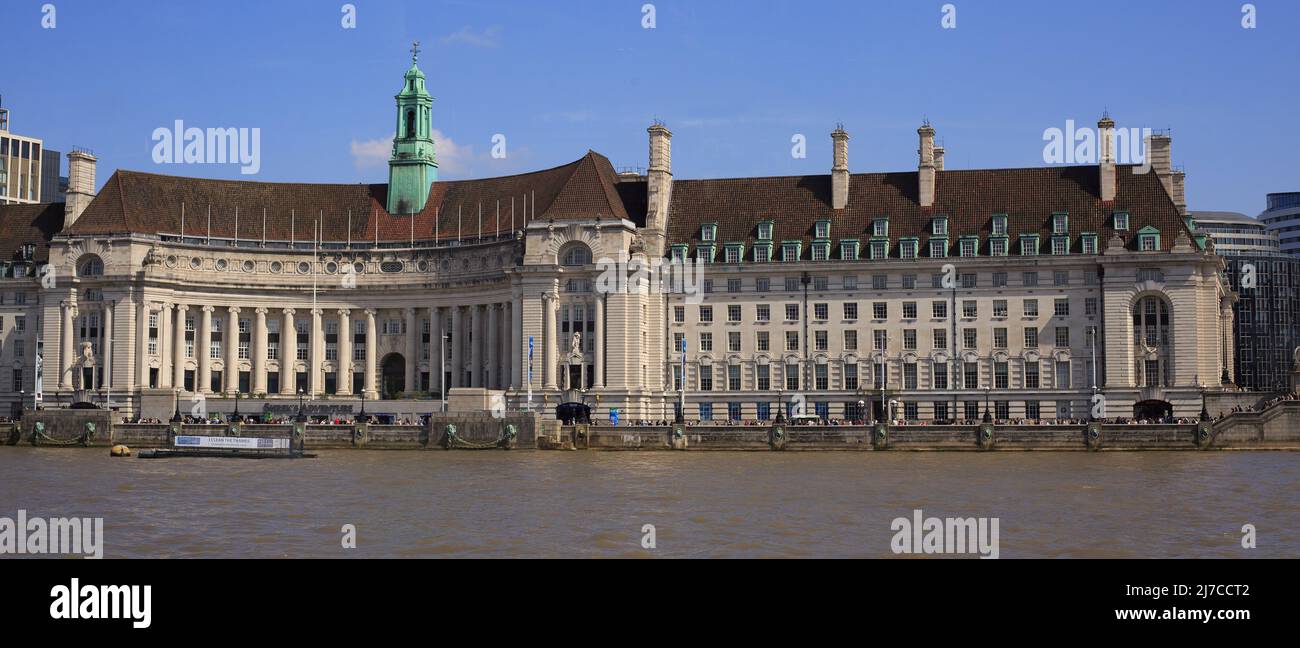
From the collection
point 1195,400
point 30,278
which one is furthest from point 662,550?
point 30,278

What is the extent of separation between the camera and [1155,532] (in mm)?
44875

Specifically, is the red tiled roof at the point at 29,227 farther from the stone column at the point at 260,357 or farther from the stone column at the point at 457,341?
the stone column at the point at 457,341

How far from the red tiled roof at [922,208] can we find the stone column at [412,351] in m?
26.9

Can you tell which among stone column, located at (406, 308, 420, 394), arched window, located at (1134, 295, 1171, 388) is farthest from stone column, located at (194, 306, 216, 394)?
arched window, located at (1134, 295, 1171, 388)

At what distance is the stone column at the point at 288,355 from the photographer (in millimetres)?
131750

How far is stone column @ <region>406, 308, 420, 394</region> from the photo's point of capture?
130m

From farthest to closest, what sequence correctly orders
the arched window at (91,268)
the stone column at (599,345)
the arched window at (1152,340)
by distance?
the arched window at (91,268) → the stone column at (599,345) → the arched window at (1152,340)

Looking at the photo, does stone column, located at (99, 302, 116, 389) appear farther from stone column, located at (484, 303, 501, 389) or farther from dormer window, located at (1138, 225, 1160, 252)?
dormer window, located at (1138, 225, 1160, 252)

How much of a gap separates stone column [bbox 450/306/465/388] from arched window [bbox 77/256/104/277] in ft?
99.5

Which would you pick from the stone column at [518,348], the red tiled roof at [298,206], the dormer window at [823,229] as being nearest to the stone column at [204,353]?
the red tiled roof at [298,206]

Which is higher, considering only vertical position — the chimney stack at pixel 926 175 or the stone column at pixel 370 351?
the chimney stack at pixel 926 175
